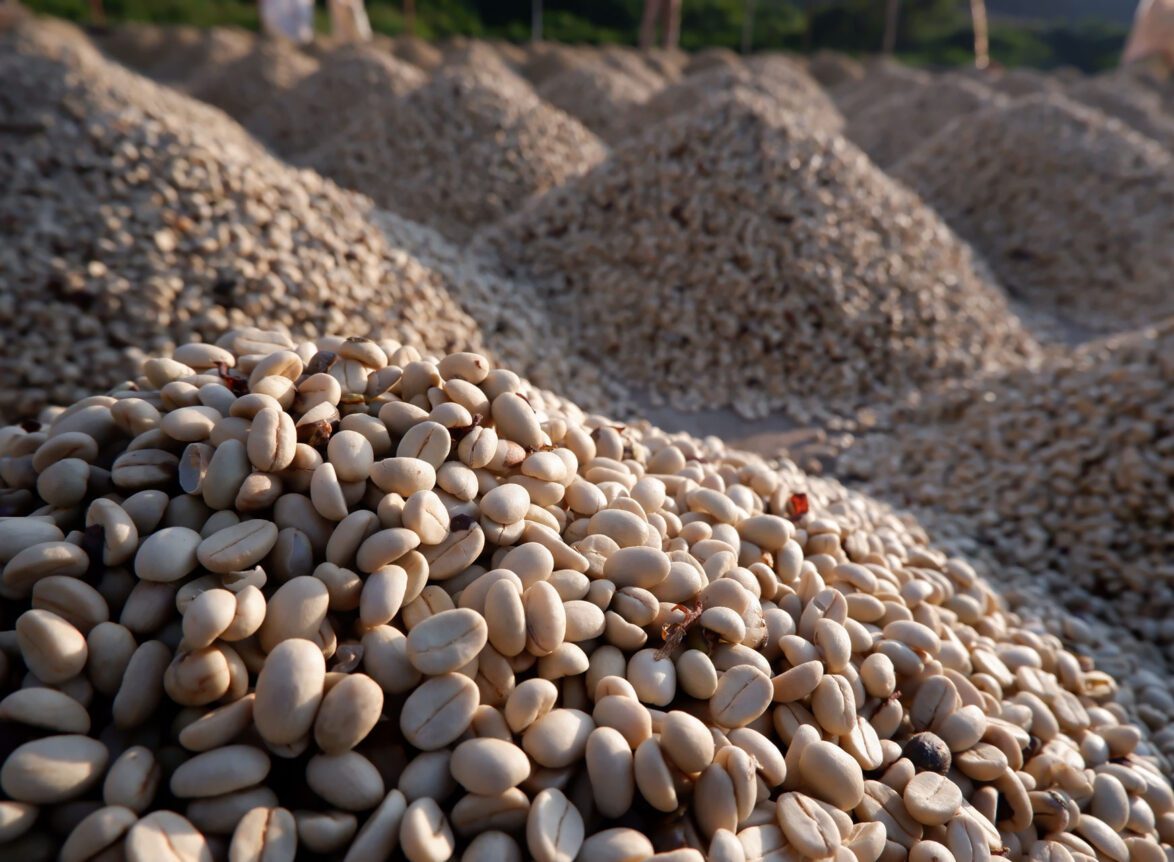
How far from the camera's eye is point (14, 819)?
2.36ft

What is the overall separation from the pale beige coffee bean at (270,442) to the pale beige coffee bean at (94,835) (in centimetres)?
42

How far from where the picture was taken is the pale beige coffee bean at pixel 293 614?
86cm

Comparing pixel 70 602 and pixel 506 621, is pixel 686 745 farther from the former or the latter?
pixel 70 602

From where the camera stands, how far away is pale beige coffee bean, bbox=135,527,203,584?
0.89m

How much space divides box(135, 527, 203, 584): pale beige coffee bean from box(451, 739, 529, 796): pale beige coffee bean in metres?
0.39

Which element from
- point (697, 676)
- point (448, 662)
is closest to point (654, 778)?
point (697, 676)

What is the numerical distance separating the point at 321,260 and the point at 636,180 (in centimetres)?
157

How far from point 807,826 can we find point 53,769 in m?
0.79

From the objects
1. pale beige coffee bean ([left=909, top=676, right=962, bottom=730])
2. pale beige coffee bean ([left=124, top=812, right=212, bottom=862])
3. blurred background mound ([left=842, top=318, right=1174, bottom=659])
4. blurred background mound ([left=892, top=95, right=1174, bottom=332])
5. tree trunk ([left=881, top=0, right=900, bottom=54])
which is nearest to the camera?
pale beige coffee bean ([left=124, top=812, right=212, bottom=862])

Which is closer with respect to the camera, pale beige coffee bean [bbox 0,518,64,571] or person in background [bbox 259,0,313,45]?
pale beige coffee bean [bbox 0,518,64,571]

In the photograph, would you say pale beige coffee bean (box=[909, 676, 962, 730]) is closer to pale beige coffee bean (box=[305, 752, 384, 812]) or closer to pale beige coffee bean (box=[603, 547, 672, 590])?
pale beige coffee bean (box=[603, 547, 672, 590])

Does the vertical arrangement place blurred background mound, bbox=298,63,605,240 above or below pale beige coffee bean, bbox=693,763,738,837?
below

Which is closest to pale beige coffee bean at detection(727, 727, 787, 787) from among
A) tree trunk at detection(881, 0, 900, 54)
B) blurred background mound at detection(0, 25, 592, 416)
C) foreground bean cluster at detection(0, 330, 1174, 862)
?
foreground bean cluster at detection(0, 330, 1174, 862)

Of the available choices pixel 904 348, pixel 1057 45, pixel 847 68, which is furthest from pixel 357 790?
pixel 1057 45
